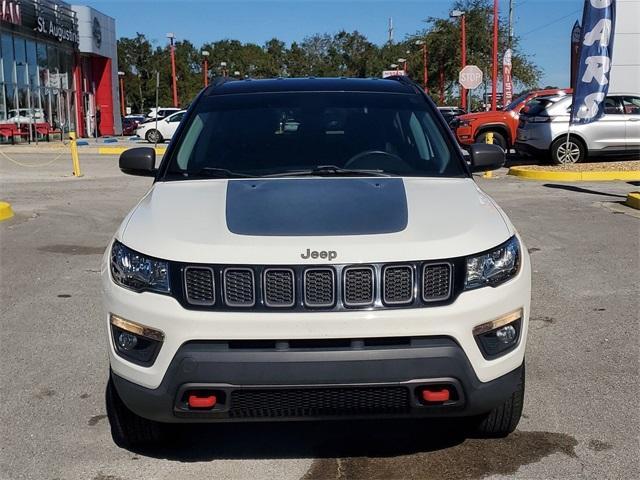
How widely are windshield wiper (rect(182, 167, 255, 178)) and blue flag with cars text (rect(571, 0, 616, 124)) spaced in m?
13.8

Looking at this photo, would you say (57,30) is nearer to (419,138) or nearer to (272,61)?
(419,138)

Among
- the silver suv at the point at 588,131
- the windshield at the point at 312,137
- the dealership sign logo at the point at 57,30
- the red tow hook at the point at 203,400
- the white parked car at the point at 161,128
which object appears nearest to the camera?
the red tow hook at the point at 203,400

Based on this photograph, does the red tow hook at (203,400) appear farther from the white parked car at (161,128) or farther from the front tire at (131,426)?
the white parked car at (161,128)

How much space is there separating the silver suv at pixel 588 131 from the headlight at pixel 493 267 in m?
15.5

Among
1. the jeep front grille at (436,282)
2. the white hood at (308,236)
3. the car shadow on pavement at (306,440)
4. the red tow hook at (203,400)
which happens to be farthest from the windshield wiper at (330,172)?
the red tow hook at (203,400)

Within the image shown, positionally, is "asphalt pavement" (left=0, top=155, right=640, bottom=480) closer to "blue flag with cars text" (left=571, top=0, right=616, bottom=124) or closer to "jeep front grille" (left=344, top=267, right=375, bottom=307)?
"jeep front grille" (left=344, top=267, right=375, bottom=307)

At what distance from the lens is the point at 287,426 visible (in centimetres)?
399

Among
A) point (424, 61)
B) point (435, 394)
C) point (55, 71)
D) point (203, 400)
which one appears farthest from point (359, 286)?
point (424, 61)

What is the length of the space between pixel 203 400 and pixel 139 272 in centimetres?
60

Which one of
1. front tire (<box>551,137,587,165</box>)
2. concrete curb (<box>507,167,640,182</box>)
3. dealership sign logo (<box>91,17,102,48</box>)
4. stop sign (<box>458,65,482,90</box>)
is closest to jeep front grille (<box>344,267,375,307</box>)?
concrete curb (<box>507,167,640,182</box>)

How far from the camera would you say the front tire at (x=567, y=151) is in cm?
1811

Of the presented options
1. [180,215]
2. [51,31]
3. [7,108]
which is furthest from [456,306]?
[51,31]

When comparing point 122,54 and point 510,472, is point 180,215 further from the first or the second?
point 122,54

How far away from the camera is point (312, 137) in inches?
176
